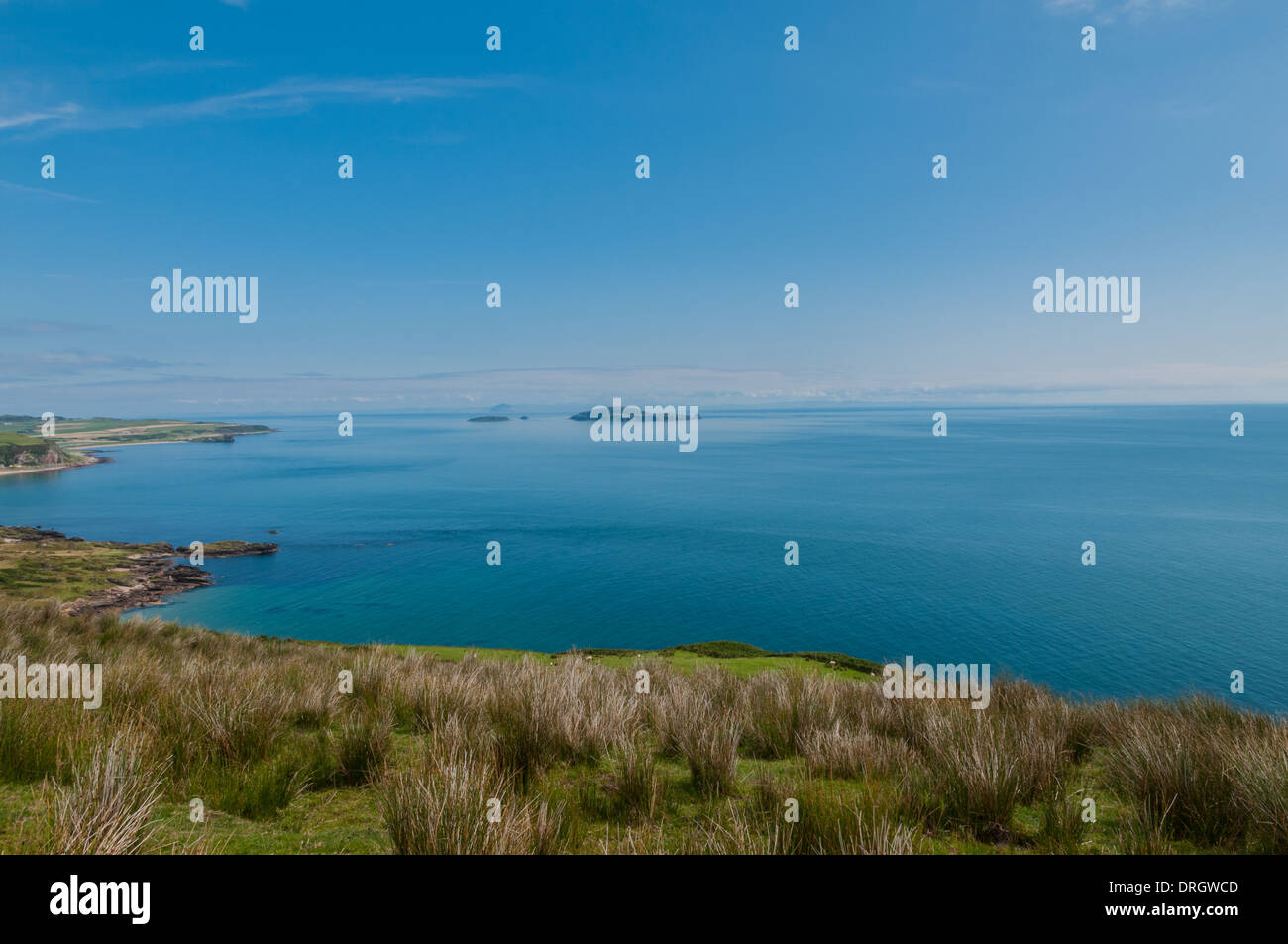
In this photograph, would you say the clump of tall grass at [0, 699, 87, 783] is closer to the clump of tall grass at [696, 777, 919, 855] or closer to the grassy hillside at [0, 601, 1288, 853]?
the grassy hillside at [0, 601, 1288, 853]

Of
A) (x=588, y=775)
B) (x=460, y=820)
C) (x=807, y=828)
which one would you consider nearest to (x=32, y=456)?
(x=588, y=775)

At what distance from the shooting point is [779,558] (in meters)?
54.4

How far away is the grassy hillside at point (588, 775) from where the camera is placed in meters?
3.46

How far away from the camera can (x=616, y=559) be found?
5525cm

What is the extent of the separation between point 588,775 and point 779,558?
5149 cm

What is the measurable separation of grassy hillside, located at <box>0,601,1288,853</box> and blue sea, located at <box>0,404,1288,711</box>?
88.3ft

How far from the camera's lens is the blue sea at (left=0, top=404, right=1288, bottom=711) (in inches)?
1460

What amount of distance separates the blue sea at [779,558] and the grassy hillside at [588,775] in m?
26.9
